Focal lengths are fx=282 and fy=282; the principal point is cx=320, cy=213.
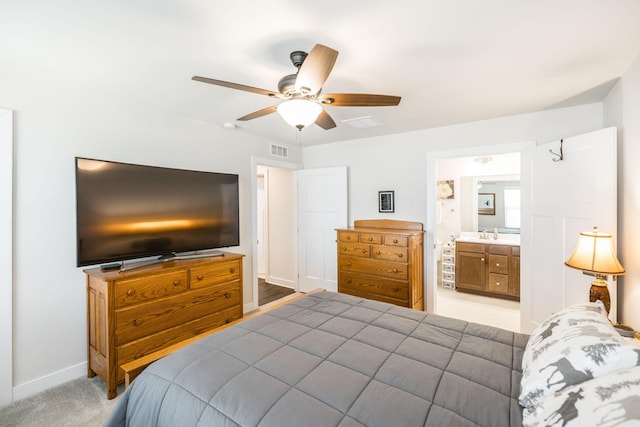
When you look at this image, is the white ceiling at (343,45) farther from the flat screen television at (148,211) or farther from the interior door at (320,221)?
the interior door at (320,221)

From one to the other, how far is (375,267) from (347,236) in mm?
546

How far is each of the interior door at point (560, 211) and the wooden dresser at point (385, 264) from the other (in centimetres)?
114

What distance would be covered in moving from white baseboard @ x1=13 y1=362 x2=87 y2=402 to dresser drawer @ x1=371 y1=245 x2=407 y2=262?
3.06 metres

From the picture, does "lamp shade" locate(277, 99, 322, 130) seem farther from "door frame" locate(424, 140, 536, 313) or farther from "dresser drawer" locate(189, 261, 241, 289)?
"door frame" locate(424, 140, 536, 313)

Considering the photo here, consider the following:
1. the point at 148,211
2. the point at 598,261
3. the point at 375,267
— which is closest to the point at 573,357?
the point at 598,261

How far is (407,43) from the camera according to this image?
174cm

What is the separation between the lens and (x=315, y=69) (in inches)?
59.1

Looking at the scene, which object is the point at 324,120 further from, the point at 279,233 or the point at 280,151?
the point at 279,233

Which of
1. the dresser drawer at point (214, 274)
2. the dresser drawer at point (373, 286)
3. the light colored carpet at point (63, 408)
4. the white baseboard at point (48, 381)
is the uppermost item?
the dresser drawer at point (214, 274)

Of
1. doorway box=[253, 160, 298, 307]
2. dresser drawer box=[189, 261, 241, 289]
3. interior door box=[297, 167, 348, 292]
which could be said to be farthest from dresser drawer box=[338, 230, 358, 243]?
dresser drawer box=[189, 261, 241, 289]

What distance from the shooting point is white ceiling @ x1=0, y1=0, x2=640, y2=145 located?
1.45 metres

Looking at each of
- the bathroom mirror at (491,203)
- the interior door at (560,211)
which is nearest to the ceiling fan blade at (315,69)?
the interior door at (560,211)

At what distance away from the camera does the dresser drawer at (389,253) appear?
3.34m

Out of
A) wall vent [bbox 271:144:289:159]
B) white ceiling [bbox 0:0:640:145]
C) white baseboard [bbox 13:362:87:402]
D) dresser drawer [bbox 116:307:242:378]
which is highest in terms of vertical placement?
white ceiling [bbox 0:0:640:145]
